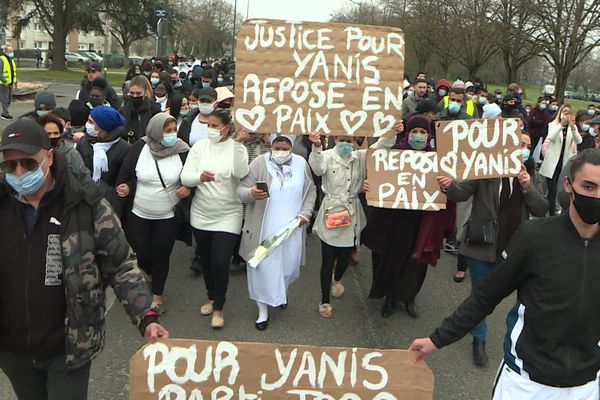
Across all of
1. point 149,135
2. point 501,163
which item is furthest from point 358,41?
point 149,135

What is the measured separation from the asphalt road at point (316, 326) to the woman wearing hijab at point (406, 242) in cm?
26

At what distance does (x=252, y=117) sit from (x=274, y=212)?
110 centimetres

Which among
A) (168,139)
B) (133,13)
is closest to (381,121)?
(168,139)

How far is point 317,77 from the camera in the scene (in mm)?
3859

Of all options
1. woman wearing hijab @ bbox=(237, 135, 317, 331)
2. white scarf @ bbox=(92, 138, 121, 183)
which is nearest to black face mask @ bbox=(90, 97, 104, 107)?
white scarf @ bbox=(92, 138, 121, 183)

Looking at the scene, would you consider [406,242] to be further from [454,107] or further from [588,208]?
[454,107]

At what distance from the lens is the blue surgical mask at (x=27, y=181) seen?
90.4 inches

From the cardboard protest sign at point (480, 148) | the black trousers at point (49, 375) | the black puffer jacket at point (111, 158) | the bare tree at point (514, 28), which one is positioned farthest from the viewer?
the bare tree at point (514, 28)

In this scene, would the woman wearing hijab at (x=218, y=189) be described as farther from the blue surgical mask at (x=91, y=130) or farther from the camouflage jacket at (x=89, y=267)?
the camouflage jacket at (x=89, y=267)

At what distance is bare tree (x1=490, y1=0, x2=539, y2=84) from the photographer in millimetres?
24750

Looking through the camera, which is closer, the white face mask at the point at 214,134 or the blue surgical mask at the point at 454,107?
the white face mask at the point at 214,134

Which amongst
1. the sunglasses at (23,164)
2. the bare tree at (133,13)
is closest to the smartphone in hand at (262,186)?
the sunglasses at (23,164)

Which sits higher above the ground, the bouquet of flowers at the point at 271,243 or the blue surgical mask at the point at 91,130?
the blue surgical mask at the point at 91,130

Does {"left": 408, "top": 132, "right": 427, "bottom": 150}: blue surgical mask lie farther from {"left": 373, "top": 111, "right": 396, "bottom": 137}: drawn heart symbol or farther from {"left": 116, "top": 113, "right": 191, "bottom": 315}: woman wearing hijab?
{"left": 116, "top": 113, "right": 191, "bottom": 315}: woman wearing hijab
